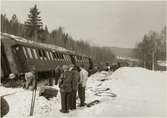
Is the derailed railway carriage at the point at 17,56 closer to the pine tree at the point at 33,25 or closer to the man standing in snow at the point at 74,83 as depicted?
the man standing in snow at the point at 74,83

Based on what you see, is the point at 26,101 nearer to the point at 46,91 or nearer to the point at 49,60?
the point at 46,91

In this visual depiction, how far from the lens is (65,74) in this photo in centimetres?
1095

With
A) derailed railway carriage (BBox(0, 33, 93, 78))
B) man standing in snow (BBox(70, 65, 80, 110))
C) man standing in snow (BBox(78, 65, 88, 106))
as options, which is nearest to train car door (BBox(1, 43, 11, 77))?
derailed railway carriage (BBox(0, 33, 93, 78))

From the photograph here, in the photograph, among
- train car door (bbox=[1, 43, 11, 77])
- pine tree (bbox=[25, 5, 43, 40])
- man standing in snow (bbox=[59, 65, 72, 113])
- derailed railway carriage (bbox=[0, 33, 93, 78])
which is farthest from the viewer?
pine tree (bbox=[25, 5, 43, 40])

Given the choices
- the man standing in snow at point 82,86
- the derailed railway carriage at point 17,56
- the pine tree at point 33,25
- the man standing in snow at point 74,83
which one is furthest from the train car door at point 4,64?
the pine tree at point 33,25

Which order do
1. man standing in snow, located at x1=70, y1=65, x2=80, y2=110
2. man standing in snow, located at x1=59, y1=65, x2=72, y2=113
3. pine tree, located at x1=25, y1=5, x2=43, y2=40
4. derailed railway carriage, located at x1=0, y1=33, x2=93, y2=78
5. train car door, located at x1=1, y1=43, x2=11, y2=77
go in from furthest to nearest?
1. pine tree, located at x1=25, y1=5, x2=43, y2=40
2. derailed railway carriage, located at x1=0, y1=33, x2=93, y2=78
3. train car door, located at x1=1, y1=43, x2=11, y2=77
4. man standing in snow, located at x1=70, y1=65, x2=80, y2=110
5. man standing in snow, located at x1=59, y1=65, x2=72, y2=113

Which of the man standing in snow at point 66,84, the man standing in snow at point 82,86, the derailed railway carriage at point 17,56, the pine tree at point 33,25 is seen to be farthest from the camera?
the pine tree at point 33,25

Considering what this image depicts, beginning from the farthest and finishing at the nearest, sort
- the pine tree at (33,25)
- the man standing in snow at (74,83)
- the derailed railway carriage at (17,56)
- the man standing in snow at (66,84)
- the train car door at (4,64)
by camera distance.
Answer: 1. the pine tree at (33,25)
2. the derailed railway carriage at (17,56)
3. the train car door at (4,64)
4. the man standing in snow at (74,83)
5. the man standing in snow at (66,84)

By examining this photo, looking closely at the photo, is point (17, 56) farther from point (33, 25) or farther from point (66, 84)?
point (33, 25)

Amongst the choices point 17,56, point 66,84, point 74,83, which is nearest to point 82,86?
point 74,83

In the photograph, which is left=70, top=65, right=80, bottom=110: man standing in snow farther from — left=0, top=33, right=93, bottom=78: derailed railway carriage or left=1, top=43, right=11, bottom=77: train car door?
left=1, top=43, right=11, bottom=77: train car door

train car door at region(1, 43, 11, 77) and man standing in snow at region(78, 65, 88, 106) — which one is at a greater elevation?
train car door at region(1, 43, 11, 77)

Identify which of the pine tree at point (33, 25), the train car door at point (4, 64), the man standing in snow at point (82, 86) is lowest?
the man standing in snow at point (82, 86)

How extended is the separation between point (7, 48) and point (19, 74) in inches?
70.6
